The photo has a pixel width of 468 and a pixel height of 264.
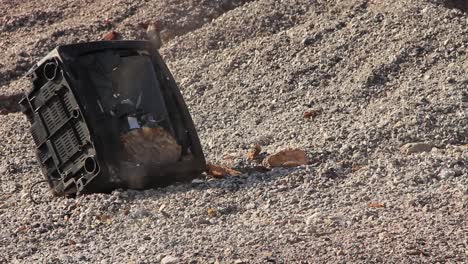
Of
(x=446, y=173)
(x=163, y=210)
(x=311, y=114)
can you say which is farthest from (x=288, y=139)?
(x=163, y=210)

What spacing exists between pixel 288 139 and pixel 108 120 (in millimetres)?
1681

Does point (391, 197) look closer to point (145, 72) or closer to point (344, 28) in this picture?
point (145, 72)

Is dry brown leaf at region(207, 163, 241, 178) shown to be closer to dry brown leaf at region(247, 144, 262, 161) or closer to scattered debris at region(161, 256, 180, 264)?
dry brown leaf at region(247, 144, 262, 161)

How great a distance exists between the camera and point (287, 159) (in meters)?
7.60

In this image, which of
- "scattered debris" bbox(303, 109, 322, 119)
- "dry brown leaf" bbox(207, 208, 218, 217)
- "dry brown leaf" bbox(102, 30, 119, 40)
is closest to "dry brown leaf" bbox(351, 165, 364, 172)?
"dry brown leaf" bbox(207, 208, 218, 217)

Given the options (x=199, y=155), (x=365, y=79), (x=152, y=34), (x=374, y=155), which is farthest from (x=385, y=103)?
(x=152, y=34)

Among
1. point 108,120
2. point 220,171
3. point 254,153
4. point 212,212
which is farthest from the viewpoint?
point 254,153

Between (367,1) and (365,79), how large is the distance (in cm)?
204

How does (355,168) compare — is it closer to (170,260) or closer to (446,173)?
(446,173)

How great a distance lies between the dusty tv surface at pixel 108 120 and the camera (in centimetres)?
718

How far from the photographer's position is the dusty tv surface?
23.5 ft

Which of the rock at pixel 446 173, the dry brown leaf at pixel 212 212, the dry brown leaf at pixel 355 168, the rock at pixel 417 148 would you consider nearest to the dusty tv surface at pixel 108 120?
the dry brown leaf at pixel 212 212

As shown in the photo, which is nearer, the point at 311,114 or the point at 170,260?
the point at 170,260

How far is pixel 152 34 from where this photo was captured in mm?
12367
